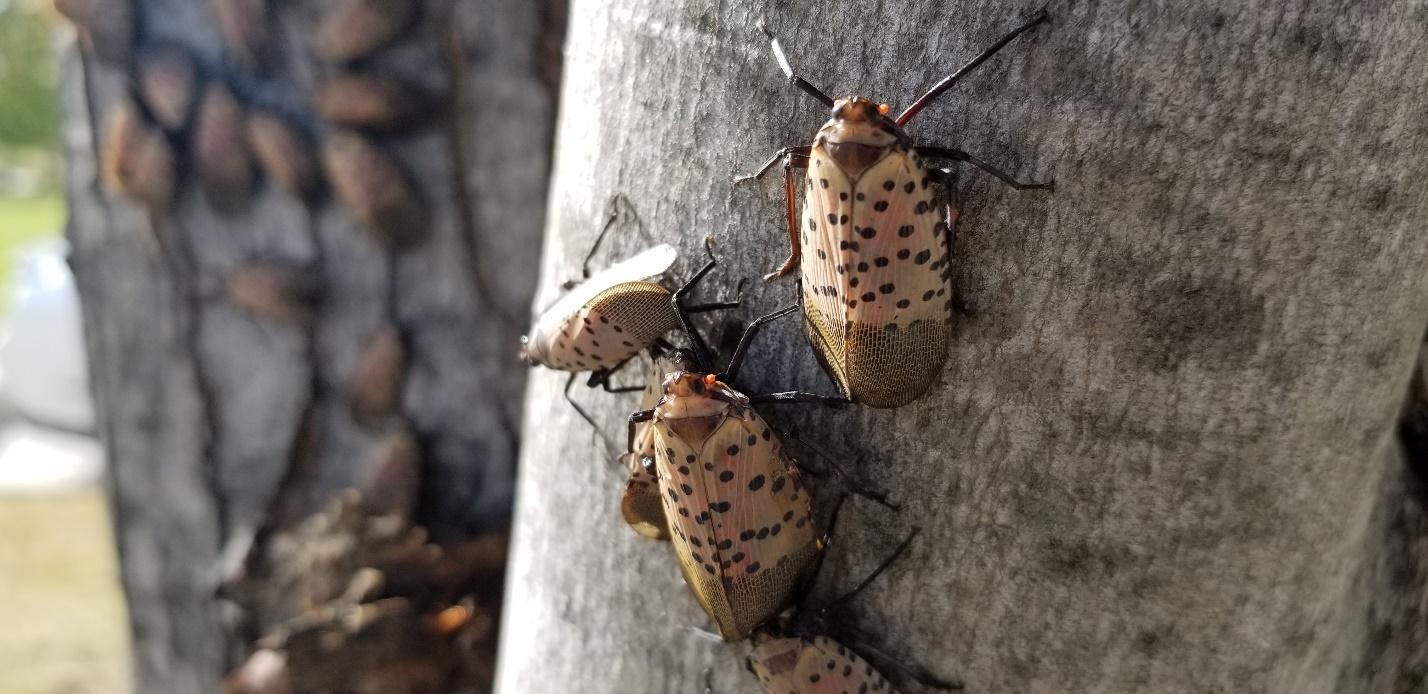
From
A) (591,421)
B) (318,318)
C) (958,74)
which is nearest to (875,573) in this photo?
(591,421)

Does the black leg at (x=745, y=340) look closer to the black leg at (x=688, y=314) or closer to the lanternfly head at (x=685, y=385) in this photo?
the black leg at (x=688, y=314)

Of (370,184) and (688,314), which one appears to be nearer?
(688,314)

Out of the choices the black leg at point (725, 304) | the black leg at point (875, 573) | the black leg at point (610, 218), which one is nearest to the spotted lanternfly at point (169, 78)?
the black leg at point (610, 218)

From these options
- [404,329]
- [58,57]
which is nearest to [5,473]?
[58,57]

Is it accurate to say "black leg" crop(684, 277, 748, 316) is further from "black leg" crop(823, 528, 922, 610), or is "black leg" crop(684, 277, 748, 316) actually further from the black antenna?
"black leg" crop(823, 528, 922, 610)

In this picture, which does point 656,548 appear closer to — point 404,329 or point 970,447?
point 970,447

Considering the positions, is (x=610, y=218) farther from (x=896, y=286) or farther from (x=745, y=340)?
(x=896, y=286)
